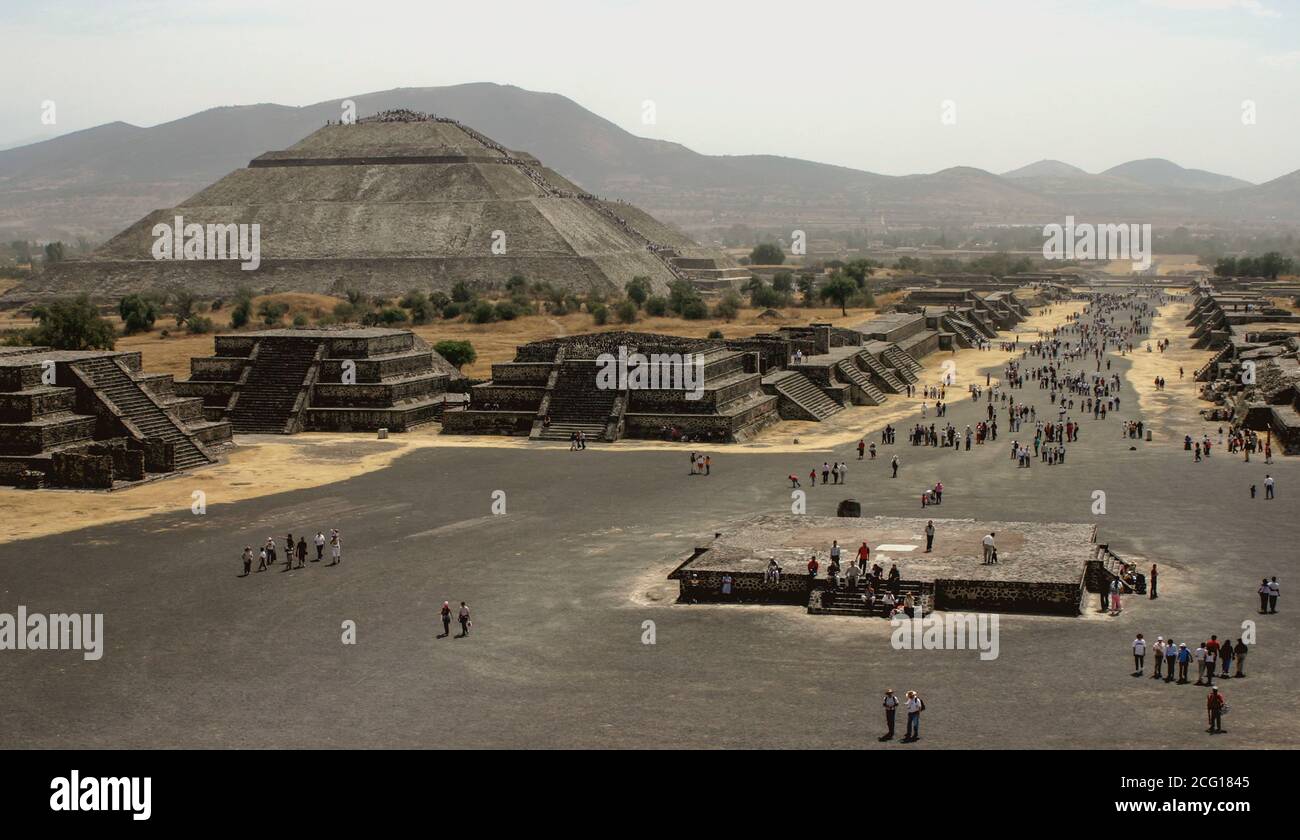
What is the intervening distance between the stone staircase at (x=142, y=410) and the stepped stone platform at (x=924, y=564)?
23135mm

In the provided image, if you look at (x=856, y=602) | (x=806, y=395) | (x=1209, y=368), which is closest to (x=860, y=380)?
(x=806, y=395)

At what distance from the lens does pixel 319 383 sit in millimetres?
65062

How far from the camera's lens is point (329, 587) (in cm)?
3541

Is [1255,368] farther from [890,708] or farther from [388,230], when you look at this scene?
[388,230]

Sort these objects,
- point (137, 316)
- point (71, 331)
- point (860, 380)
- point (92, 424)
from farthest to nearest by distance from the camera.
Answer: point (137, 316)
point (71, 331)
point (860, 380)
point (92, 424)

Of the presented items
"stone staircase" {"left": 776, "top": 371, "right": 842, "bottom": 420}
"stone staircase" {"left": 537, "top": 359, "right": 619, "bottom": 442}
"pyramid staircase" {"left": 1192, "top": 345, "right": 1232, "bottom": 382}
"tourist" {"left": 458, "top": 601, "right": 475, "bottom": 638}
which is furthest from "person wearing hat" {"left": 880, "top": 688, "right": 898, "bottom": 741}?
"pyramid staircase" {"left": 1192, "top": 345, "right": 1232, "bottom": 382}

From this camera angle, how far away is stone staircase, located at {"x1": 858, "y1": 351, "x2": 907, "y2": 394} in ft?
258

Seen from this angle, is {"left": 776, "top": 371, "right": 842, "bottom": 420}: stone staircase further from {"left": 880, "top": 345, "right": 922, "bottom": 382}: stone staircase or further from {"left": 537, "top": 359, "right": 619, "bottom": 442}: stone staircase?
{"left": 880, "top": 345, "right": 922, "bottom": 382}: stone staircase

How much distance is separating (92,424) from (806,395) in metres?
31.1

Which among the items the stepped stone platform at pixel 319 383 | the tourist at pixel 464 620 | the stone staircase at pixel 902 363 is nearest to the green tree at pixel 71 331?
the stepped stone platform at pixel 319 383

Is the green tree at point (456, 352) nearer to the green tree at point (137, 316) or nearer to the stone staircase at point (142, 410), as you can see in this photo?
the stone staircase at point (142, 410)

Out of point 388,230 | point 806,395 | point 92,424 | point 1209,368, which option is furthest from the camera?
point 388,230

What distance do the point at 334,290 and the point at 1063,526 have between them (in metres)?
102

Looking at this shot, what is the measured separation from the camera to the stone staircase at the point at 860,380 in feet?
242
